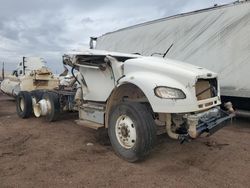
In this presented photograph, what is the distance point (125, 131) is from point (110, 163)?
0.58m

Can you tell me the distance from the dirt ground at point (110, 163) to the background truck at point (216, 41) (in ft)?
4.55

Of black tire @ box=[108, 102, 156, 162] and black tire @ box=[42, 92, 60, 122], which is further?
black tire @ box=[42, 92, 60, 122]

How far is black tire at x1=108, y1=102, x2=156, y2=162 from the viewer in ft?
15.6

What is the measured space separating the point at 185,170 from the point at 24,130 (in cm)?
463

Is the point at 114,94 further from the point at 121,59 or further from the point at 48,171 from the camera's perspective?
the point at 48,171

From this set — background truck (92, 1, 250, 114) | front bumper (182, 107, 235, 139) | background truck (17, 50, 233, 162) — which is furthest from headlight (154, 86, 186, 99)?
background truck (92, 1, 250, 114)

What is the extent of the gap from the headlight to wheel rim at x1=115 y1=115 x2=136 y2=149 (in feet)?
2.42

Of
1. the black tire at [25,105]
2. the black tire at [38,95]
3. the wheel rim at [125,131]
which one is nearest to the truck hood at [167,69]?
the wheel rim at [125,131]

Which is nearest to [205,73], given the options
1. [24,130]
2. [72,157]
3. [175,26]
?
[72,157]

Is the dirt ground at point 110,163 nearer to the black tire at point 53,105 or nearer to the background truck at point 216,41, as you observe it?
the black tire at point 53,105

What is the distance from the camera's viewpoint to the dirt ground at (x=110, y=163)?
4.33 m

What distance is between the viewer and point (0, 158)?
5465 millimetres

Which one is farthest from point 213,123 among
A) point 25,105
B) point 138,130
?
point 25,105

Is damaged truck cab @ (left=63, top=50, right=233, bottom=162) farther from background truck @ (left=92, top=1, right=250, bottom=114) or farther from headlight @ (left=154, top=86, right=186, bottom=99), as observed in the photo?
background truck @ (left=92, top=1, right=250, bottom=114)
